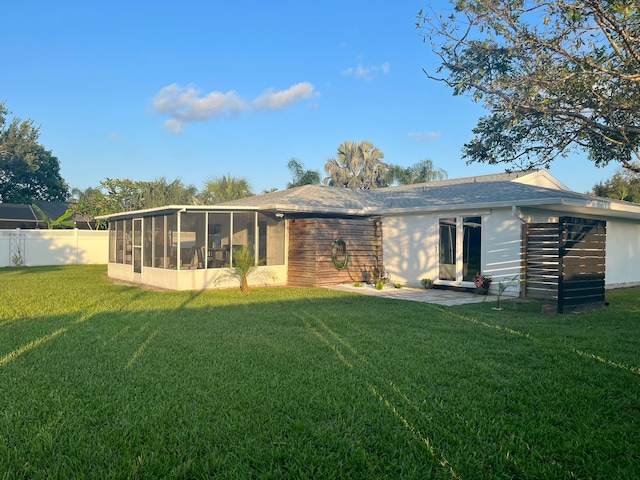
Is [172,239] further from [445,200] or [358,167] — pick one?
[358,167]

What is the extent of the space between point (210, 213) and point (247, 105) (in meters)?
8.69

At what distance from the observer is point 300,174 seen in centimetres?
3027

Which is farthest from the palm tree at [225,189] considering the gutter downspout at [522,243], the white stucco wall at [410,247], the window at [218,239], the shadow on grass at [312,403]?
the shadow on grass at [312,403]

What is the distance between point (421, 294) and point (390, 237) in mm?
3040

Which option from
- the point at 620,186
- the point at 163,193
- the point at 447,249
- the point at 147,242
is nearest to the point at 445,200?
the point at 447,249

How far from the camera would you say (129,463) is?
288cm

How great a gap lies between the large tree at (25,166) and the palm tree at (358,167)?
2247 centimetres

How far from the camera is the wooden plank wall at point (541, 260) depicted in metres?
10.9

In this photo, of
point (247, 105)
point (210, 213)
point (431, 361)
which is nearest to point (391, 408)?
point (431, 361)

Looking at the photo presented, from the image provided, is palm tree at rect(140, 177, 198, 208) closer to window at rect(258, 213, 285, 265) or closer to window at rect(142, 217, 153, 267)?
window at rect(142, 217, 153, 267)

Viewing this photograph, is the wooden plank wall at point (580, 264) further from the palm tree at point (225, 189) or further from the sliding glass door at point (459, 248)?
the palm tree at point (225, 189)

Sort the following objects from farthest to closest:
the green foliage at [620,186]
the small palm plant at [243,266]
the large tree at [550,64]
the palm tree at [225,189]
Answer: the palm tree at [225,189] → the green foliage at [620,186] → the small palm plant at [243,266] → the large tree at [550,64]

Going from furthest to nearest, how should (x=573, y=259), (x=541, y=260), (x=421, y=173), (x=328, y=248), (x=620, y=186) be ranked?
(x=421, y=173)
(x=620, y=186)
(x=328, y=248)
(x=541, y=260)
(x=573, y=259)

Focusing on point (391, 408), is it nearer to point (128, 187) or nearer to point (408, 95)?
point (408, 95)
